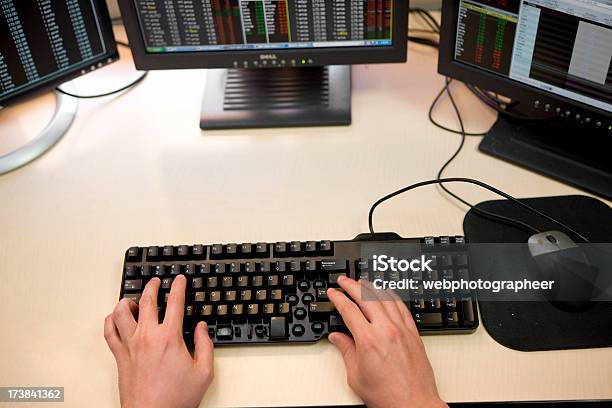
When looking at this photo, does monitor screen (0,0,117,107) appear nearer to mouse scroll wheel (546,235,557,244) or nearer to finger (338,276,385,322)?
finger (338,276,385,322)

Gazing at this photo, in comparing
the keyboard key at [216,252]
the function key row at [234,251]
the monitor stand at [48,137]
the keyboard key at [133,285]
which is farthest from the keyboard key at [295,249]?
the monitor stand at [48,137]

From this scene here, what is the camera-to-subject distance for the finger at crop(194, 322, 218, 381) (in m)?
0.86

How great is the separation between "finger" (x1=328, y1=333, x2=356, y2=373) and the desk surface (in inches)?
0.6

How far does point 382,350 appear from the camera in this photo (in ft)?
2.80

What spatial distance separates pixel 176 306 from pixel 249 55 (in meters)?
0.47

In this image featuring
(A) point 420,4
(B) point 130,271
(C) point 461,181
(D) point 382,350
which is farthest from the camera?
(A) point 420,4

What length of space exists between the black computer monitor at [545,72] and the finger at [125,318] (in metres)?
0.61

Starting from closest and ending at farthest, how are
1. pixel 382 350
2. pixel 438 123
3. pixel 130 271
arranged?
pixel 382 350, pixel 130 271, pixel 438 123

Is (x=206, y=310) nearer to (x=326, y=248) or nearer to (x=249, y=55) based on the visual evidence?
(x=326, y=248)

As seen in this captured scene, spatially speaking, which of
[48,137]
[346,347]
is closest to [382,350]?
[346,347]

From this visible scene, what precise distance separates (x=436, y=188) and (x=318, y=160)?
201mm

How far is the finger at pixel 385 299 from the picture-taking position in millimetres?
888

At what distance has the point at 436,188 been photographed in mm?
1066

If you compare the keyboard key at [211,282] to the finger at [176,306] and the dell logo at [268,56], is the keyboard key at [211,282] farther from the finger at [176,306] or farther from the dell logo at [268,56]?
the dell logo at [268,56]
